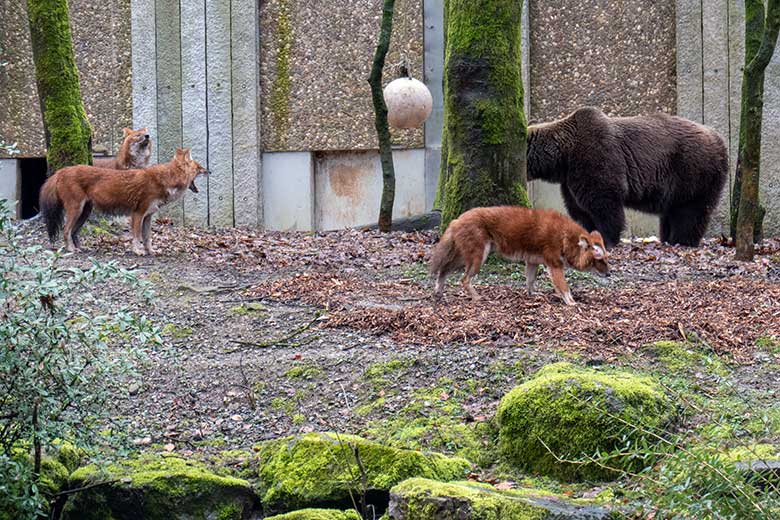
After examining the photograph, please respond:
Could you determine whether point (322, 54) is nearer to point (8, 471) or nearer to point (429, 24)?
point (429, 24)

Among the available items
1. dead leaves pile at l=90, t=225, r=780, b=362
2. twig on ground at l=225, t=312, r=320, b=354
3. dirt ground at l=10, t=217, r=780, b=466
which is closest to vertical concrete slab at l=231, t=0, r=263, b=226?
dead leaves pile at l=90, t=225, r=780, b=362

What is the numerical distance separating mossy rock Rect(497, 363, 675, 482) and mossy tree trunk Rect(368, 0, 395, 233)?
834 cm

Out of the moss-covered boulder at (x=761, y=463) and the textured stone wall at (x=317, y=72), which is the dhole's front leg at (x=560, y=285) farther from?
the textured stone wall at (x=317, y=72)

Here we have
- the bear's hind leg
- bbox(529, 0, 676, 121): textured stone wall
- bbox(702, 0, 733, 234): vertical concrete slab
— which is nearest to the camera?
the bear's hind leg

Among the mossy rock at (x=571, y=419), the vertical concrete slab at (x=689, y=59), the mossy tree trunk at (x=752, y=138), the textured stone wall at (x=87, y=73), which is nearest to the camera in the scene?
the mossy rock at (x=571, y=419)

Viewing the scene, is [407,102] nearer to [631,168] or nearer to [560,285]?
[631,168]

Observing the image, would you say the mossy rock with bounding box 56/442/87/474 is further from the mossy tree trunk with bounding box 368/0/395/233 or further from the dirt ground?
the mossy tree trunk with bounding box 368/0/395/233

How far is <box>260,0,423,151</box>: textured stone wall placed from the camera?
743 inches

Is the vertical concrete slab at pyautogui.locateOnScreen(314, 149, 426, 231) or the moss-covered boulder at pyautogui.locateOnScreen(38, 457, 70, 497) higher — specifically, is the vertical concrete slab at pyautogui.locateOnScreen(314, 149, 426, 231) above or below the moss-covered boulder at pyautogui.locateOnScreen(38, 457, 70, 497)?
above

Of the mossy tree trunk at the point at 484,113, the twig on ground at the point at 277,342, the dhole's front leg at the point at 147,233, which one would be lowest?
the twig on ground at the point at 277,342

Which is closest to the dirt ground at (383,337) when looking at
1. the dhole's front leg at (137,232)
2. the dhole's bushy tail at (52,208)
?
the dhole's front leg at (137,232)

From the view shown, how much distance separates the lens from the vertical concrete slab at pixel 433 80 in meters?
18.3

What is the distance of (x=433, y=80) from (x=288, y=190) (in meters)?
3.16

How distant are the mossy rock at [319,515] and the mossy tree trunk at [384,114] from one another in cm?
921
